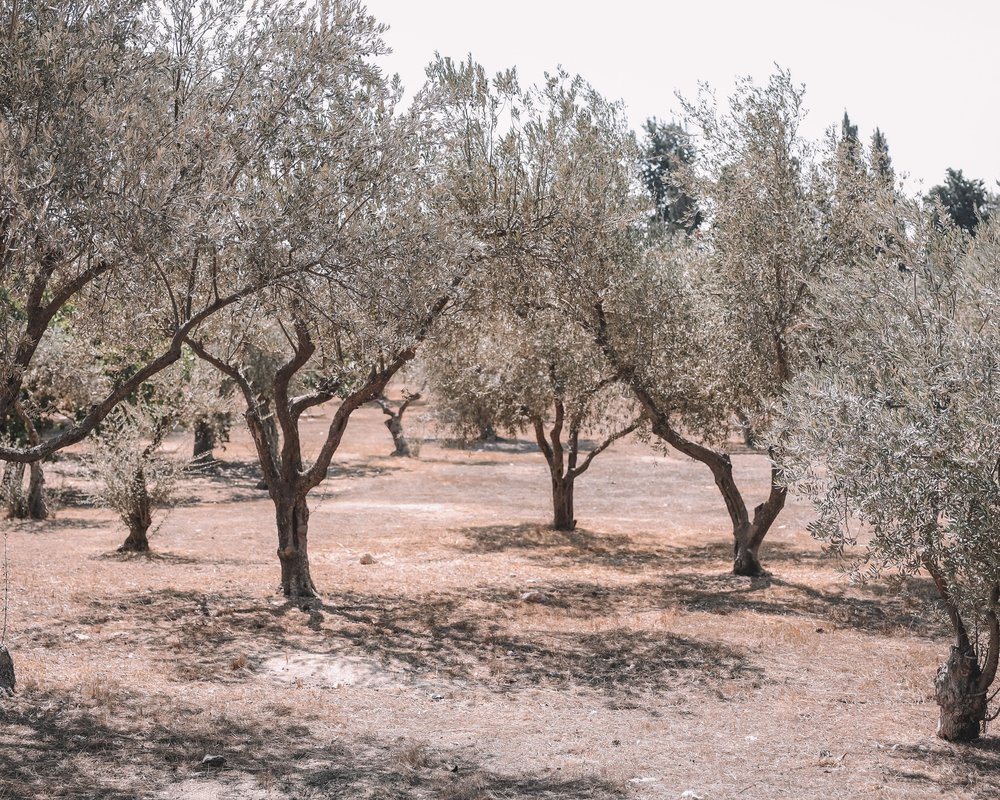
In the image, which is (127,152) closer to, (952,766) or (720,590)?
(952,766)

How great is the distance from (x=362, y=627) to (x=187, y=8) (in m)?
7.91

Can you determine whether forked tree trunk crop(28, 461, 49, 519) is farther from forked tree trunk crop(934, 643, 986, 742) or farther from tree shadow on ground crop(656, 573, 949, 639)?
forked tree trunk crop(934, 643, 986, 742)

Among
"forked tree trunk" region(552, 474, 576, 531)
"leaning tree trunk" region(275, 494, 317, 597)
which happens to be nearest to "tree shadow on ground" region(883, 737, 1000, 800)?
"leaning tree trunk" region(275, 494, 317, 597)

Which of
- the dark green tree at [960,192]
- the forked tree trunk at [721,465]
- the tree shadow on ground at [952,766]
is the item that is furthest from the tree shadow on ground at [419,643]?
the dark green tree at [960,192]

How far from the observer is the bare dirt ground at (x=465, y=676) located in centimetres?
778

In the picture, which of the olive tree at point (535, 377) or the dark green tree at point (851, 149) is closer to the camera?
the dark green tree at point (851, 149)

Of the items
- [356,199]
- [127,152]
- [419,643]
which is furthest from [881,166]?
[127,152]

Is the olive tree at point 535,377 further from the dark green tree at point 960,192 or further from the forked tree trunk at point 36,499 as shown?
the dark green tree at point 960,192

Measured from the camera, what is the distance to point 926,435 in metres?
7.42

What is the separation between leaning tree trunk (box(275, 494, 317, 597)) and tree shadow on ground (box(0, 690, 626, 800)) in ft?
19.6

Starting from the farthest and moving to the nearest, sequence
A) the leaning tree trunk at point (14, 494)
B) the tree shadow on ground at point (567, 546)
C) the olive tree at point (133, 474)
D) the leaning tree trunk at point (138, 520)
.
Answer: the leaning tree trunk at point (14, 494) → the tree shadow on ground at point (567, 546) → the leaning tree trunk at point (138, 520) → the olive tree at point (133, 474)

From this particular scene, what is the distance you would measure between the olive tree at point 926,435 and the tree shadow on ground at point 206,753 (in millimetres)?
2854

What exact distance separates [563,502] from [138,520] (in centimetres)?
1077

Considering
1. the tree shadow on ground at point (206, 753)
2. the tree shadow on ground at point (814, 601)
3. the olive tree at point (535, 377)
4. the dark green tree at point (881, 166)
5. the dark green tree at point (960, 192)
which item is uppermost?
the dark green tree at point (960, 192)
